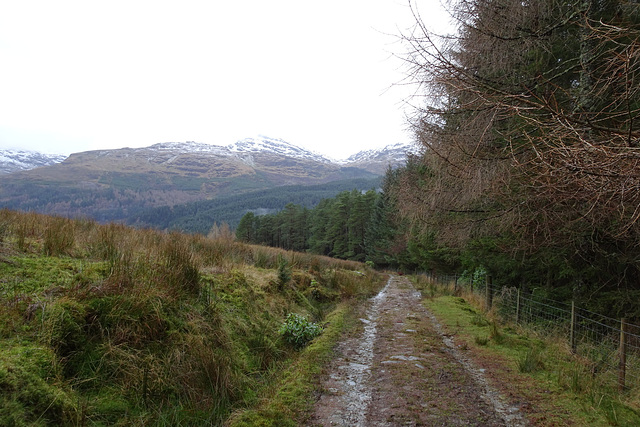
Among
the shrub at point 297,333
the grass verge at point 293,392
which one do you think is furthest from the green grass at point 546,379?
the shrub at point 297,333

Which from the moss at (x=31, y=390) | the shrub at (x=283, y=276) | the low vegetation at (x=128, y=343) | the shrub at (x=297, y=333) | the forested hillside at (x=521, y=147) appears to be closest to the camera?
the moss at (x=31, y=390)

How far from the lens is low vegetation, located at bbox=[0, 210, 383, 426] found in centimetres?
255

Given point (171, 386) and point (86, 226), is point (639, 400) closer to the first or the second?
point (171, 386)

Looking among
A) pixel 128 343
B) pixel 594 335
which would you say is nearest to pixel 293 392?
pixel 128 343

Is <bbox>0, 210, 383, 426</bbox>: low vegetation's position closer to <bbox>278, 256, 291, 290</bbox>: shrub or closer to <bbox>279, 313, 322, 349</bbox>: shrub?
<bbox>279, 313, 322, 349</bbox>: shrub

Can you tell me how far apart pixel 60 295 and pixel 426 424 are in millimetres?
3623

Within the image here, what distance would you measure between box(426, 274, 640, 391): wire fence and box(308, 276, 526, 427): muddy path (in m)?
1.70

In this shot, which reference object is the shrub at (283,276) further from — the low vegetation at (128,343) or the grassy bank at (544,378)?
the grassy bank at (544,378)

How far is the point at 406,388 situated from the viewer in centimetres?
392

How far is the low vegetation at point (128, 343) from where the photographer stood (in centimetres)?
255

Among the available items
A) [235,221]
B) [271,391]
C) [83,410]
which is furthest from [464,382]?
[235,221]

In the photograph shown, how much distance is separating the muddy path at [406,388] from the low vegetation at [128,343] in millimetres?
371

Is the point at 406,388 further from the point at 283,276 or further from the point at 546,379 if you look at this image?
the point at 283,276

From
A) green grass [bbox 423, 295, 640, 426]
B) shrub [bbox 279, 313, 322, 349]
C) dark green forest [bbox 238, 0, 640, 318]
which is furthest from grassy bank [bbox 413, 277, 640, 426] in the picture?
shrub [bbox 279, 313, 322, 349]
